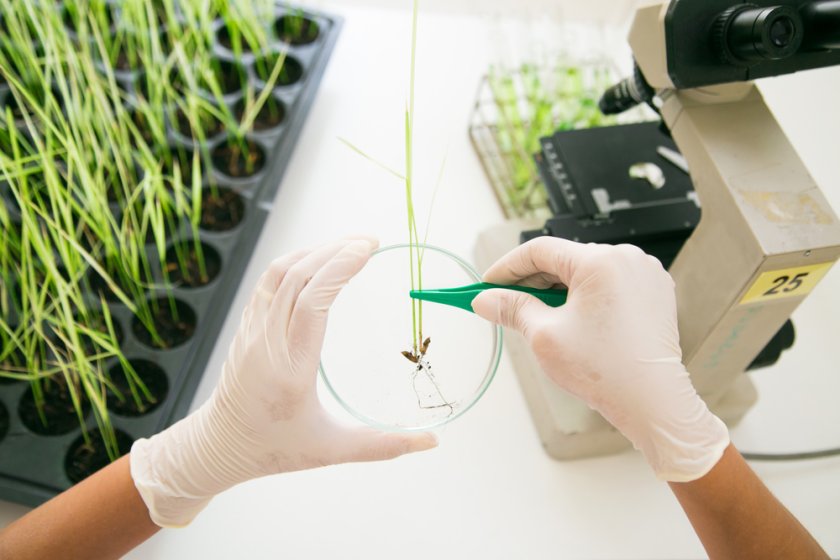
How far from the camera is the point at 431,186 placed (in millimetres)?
1563

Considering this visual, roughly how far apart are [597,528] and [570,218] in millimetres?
592

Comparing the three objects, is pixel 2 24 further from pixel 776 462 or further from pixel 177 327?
pixel 776 462

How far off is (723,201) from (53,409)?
1201 millimetres

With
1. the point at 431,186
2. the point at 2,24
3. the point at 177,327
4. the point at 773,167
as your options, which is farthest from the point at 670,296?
the point at 2,24

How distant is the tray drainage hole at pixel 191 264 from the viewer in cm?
129

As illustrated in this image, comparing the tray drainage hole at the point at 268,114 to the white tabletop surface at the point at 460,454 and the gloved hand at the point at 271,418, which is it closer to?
the white tabletop surface at the point at 460,454

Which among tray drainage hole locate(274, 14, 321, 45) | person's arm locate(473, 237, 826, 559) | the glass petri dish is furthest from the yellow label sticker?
tray drainage hole locate(274, 14, 321, 45)

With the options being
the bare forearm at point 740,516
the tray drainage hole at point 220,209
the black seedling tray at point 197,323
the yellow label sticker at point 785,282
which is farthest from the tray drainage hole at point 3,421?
the yellow label sticker at point 785,282

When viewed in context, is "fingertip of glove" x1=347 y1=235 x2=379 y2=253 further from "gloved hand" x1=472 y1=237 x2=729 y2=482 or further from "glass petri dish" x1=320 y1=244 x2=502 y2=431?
"gloved hand" x1=472 y1=237 x2=729 y2=482

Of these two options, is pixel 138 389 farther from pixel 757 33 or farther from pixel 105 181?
pixel 757 33

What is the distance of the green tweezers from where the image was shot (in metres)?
0.89

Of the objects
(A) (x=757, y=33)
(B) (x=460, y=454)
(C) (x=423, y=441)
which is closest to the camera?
(A) (x=757, y=33)

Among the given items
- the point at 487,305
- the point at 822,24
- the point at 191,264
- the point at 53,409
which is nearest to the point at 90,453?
the point at 53,409

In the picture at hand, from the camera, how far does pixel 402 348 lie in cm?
95
